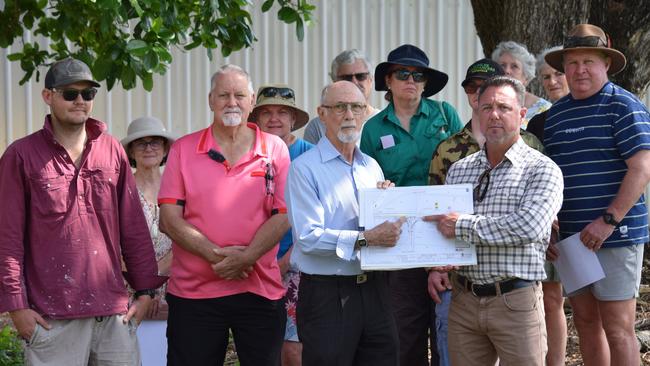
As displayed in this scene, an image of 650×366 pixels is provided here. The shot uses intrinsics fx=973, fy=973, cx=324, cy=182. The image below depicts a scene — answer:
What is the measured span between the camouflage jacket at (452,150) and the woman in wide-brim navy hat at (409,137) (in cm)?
27

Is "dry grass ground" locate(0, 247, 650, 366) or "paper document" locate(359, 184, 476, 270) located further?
"dry grass ground" locate(0, 247, 650, 366)

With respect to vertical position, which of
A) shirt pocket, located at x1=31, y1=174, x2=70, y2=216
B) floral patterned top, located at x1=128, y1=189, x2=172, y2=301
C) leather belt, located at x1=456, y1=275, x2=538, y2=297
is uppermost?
shirt pocket, located at x1=31, y1=174, x2=70, y2=216

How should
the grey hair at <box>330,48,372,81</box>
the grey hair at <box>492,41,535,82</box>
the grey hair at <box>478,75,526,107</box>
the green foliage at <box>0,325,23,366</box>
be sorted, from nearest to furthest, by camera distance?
the grey hair at <box>478,75,526,107</box>, the grey hair at <box>492,41,535,82</box>, the grey hair at <box>330,48,372,81</box>, the green foliage at <box>0,325,23,366</box>

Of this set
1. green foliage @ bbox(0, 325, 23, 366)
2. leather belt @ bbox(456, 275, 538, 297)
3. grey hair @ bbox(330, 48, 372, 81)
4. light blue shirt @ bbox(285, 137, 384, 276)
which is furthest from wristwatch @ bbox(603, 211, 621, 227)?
green foliage @ bbox(0, 325, 23, 366)

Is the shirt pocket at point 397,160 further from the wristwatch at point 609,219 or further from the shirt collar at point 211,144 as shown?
the wristwatch at point 609,219

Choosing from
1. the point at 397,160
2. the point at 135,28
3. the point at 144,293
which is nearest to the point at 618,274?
the point at 397,160

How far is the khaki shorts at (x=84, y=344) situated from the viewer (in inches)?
203

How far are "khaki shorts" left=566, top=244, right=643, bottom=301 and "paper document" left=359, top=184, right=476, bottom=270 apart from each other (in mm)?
1198

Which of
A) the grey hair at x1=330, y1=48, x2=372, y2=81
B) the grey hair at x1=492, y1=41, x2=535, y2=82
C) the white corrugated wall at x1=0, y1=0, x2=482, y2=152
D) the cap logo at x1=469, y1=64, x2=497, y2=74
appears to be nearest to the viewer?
the cap logo at x1=469, y1=64, x2=497, y2=74

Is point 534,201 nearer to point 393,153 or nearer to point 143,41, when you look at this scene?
point 393,153

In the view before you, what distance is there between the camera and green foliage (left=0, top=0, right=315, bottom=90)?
6.29m

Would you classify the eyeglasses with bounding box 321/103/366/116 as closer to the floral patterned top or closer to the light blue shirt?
the light blue shirt

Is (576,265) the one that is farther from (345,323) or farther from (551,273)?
(345,323)

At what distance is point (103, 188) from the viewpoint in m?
5.37
